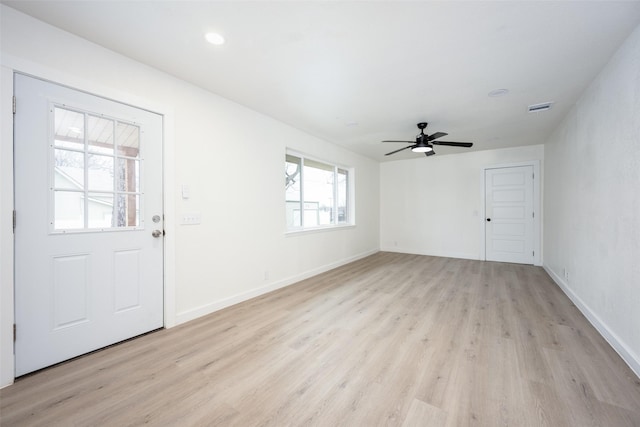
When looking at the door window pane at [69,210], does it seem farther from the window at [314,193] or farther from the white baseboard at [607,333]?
the white baseboard at [607,333]

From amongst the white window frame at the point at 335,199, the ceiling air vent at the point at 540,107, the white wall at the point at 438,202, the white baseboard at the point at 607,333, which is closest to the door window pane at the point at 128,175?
the white window frame at the point at 335,199

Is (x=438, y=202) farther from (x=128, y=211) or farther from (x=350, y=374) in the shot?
(x=128, y=211)

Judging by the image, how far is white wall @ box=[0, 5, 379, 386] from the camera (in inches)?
70.7

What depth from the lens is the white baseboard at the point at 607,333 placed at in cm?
193

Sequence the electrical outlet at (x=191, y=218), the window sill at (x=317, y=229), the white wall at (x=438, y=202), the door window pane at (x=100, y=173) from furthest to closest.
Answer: the white wall at (x=438, y=202) → the window sill at (x=317, y=229) → the electrical outlet at (x=191, y=218) → the door window pane at (x=100, y=173)

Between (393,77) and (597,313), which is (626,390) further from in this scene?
(393,77)

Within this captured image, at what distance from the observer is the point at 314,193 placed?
5059 millimetres

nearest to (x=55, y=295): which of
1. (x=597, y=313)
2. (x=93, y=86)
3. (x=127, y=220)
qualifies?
(x=127, y=220)

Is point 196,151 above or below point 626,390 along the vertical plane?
above

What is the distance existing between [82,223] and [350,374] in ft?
8.12

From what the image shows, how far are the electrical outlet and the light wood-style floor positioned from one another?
1082 mm

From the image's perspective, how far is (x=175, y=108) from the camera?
2.73 m

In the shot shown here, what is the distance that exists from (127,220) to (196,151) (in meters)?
1.00

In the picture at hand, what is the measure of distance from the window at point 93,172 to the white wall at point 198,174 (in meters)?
0.25
